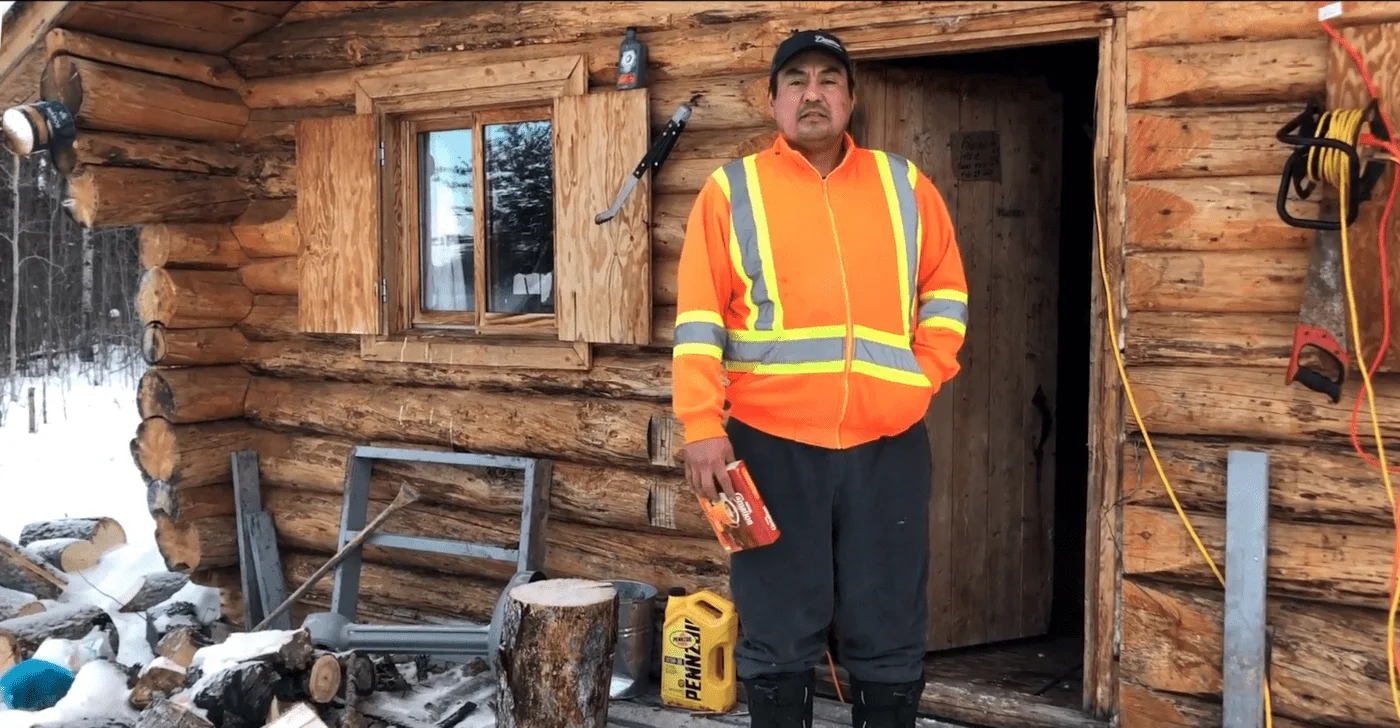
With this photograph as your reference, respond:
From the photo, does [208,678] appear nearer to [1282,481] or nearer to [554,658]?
[554,658]

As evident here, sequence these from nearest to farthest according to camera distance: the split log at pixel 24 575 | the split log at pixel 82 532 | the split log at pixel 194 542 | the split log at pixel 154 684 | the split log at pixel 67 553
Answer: the split log at pixel 154 684 → the split log at pixel 194 542 → the split log at pixel 24 575 → the split log at pixel 67 553 → the split log at pixel 82 532

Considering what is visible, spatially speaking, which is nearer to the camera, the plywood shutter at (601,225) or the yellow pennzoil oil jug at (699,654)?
the yellow pennzoil oil jug at (699,654)

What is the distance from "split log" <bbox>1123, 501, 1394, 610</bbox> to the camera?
3676 mm

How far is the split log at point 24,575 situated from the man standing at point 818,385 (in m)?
4.90

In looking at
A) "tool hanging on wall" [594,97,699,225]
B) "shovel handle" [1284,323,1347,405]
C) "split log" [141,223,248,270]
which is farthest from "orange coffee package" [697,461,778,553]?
"split log" [141,223,248,270]

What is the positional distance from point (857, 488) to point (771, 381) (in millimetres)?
387

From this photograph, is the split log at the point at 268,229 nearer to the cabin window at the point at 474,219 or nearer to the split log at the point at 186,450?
the cabin window at the point at 474,219

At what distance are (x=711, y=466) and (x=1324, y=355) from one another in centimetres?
200

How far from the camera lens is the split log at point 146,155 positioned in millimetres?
5441

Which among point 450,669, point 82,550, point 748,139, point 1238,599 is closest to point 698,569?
point 450,669

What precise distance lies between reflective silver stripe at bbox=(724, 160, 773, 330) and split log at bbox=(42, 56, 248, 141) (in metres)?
3.60

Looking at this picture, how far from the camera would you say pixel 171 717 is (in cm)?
416

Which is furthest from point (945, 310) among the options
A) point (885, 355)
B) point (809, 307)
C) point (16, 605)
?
point (16, 605)

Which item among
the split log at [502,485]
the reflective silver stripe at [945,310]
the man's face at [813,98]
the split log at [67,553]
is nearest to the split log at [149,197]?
the split log at [502,485]
